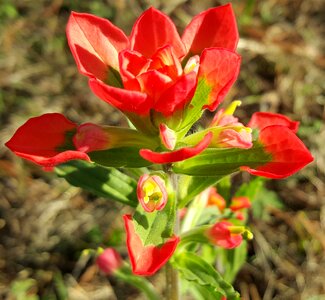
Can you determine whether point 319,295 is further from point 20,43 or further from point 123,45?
point 20,43

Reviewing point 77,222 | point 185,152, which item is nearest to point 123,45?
point 185,152

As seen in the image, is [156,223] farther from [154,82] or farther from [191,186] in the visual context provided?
[154,82]

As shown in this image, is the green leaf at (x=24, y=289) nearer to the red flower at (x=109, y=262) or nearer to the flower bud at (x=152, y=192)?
the red flower at (x=109, y=262)

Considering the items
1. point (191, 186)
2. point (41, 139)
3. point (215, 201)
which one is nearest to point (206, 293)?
point (191, 186)

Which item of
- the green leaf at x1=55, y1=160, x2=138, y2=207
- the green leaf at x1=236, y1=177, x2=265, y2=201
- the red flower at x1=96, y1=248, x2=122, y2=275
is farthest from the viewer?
the green leaf at x1=236, y1=177, x2=265, y2=201

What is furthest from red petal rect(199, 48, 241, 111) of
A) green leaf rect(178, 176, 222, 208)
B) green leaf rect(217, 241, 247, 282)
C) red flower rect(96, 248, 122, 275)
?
green leaf rect(217, 241, 247, 282)

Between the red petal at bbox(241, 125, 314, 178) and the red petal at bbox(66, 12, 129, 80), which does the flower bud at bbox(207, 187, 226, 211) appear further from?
the red petal at bbox(66, 12, 129, 80)
